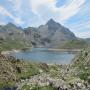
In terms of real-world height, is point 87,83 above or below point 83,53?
below

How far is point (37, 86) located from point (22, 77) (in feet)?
104

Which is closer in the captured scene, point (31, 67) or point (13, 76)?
point (13, 76)

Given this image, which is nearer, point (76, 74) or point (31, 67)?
point (76, 74)

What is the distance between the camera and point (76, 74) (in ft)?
138

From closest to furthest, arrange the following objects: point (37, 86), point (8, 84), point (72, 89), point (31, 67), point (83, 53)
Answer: point (72, 89), point (37, 86), point (83, 53), point (8, 84), point (31, 67)

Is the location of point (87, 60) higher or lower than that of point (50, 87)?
higher

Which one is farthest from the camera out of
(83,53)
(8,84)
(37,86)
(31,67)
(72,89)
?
(31,67)

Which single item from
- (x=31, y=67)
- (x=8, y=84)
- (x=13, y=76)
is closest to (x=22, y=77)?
(x=13, y=76)

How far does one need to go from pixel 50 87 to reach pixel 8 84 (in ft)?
85.6

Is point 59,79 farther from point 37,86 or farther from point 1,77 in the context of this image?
→ point 1,77

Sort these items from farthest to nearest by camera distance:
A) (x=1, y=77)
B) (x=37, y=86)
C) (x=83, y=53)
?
1. (x=1, y=77)
2. (x=83, y=53)
3. (x=37, y=86)

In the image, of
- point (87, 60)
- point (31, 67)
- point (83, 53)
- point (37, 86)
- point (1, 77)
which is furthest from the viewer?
point (31, 67)

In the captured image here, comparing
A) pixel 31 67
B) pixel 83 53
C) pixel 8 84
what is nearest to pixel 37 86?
pixel 83 53

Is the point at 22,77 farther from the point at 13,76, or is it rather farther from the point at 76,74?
the point at 76,74
